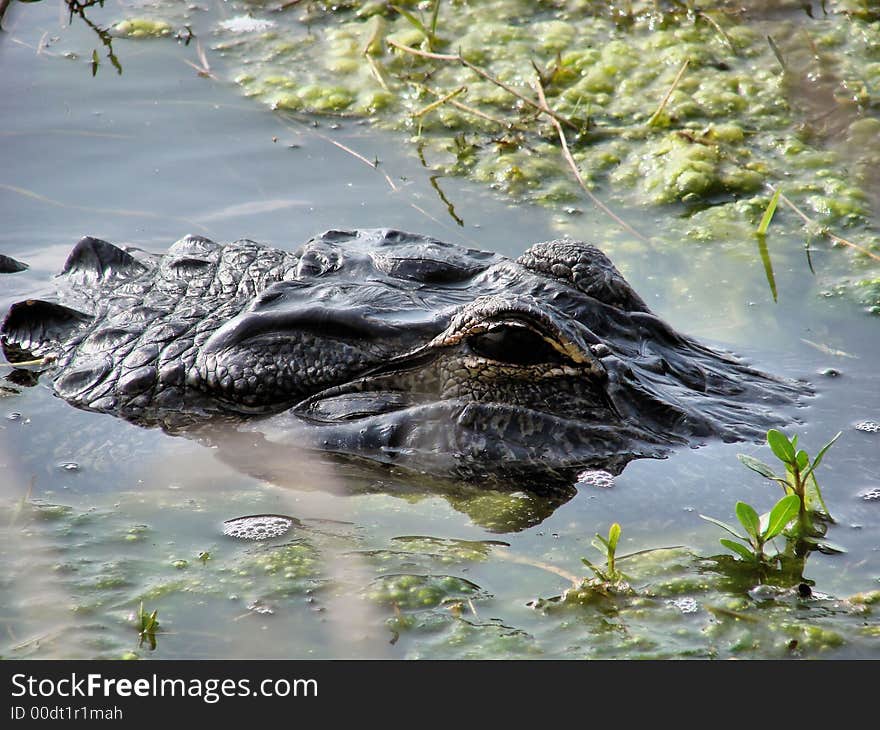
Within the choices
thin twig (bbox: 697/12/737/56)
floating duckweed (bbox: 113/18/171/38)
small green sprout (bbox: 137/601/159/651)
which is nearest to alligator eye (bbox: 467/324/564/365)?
small green sprout (bbox: 137/601/159/651)

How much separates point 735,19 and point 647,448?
562 cm

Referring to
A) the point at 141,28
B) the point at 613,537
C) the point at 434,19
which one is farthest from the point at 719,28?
the point at 613,537

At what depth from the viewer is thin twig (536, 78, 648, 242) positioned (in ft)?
23.4

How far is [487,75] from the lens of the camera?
8.35 meters

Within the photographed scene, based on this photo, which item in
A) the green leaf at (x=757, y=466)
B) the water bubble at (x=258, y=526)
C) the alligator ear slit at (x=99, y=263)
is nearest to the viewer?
the green leaf at (x=757, y=466)

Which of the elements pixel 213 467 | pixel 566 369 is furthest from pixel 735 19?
pixel 213 467

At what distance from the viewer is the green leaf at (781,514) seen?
3887 mm

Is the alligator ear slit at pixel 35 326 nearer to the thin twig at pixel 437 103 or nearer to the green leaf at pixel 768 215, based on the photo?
the thin twig at pixel 437 103

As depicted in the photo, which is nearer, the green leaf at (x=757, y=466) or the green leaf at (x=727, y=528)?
the green leaf at (x=727, y=528)

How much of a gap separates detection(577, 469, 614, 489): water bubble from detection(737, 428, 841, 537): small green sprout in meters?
0.49

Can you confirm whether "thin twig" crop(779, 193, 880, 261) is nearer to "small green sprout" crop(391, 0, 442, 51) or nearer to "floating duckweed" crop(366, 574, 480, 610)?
"small green sprout" crop(391, 0, 442, 51)

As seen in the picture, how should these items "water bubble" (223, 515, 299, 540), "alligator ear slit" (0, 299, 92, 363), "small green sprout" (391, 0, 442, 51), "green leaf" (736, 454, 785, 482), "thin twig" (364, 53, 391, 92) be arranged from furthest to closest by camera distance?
"small green sprout" (391, 0, 442, 51) → "thin twig" (364, 53, 391, 92) → "alligator ear slit" (0, 299, 92, 363) → "water bubble" (223, 515, 299, 540) → "green leaf" (736, 454, 785, 482)

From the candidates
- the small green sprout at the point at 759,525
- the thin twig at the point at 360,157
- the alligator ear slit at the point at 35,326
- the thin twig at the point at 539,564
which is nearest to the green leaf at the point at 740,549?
the small green sprout at the point at 759,525
